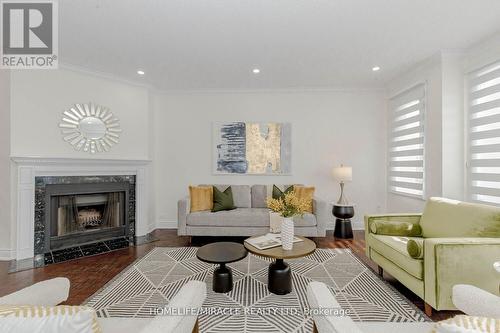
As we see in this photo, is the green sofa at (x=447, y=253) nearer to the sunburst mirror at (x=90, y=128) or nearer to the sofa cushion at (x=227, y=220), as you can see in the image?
the sofa cushion at (x=227, y=220)

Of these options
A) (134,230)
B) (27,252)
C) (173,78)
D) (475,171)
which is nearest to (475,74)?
(475,171)

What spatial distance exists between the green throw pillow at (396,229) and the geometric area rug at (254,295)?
532mm

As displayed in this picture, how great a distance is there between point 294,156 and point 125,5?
356 cm

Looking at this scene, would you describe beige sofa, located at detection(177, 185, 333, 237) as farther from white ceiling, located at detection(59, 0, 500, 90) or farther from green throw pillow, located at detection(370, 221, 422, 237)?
white ceiling, located at detection(59, 0, 500, 90)

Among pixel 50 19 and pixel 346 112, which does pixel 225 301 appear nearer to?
pixel 50 19

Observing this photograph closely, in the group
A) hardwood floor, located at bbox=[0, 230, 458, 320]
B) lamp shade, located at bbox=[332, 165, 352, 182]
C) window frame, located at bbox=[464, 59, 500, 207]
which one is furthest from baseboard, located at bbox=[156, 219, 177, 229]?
window frame, located at bbox=[464, 59, 500, 207]

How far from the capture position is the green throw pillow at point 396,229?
2.80 m

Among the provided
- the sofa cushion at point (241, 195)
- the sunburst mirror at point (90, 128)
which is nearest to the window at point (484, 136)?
the sofa cushion at point (241, 195)

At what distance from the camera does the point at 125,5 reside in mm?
2240

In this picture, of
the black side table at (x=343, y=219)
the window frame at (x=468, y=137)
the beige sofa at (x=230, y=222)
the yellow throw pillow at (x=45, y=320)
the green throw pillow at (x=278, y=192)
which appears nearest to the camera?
the yellow throw pillow at (x=45, y=320)

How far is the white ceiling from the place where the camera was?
7.44 feet

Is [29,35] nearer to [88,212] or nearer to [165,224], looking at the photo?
[88,212]

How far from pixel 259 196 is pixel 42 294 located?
11.6ft

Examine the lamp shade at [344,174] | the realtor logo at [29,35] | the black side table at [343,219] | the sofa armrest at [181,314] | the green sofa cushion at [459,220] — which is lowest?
the black side table at [343,219]
